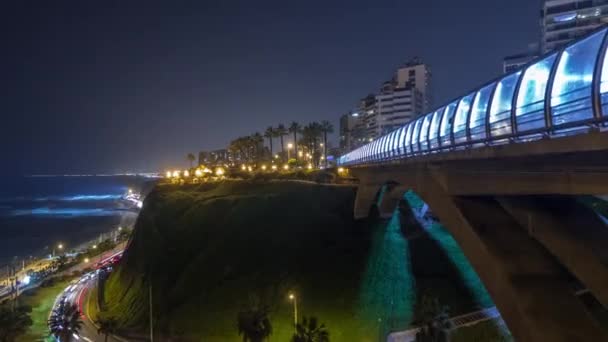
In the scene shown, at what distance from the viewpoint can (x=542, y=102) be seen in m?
9.84

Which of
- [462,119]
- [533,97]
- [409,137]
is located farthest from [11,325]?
[533,97]

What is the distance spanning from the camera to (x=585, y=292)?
20.2 meters

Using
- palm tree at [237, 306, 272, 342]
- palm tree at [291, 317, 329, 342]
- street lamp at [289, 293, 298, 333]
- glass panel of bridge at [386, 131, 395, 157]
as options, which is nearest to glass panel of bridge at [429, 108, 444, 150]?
glass panel of bridge at [386, 131, 395, 157]

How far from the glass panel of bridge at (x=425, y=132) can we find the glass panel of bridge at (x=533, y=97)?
7931 millimetres

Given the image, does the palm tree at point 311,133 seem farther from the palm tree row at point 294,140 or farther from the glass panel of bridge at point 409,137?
the glass panel of bridge at point 409,137

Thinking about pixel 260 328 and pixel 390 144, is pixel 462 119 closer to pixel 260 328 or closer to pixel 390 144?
pixel 390 144

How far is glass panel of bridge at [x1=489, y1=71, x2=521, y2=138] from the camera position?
1138 centimetres

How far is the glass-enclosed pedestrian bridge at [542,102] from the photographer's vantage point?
8.29 m

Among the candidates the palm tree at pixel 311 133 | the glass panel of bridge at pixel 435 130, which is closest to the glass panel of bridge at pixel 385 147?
the glass panel of bridge at pixel 435 130

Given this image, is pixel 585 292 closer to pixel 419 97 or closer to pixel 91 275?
pixel 91 275

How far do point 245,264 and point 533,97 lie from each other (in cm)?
4042

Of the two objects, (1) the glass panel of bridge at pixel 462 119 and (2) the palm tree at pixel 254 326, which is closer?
(1) the glass panel of bridge at pixel 462 119

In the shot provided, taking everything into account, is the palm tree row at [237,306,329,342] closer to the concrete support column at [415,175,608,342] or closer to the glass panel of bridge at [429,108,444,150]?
the concrete support column at [415,175,608,342]

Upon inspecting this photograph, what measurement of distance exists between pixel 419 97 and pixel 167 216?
105 metres
